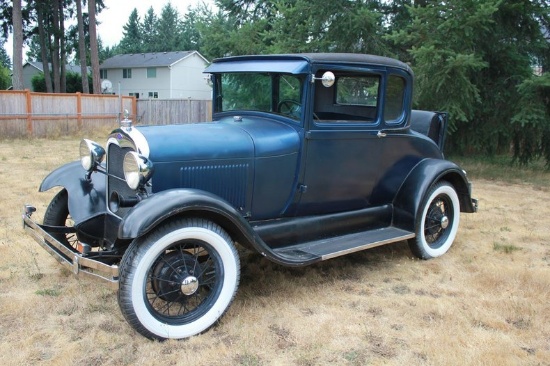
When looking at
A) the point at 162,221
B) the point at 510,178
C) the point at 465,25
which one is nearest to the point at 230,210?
the point at 162,221

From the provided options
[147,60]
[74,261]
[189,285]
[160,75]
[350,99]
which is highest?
[147,60]

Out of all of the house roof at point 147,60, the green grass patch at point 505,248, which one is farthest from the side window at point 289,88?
the house roof at point 147,60

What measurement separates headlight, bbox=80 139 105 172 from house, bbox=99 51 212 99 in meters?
39.6

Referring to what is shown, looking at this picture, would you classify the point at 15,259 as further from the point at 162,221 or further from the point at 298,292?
the point at 298,292

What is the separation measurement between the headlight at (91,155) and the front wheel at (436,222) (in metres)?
2.75

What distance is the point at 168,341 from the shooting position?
9.77ft

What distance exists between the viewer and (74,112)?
1664cm

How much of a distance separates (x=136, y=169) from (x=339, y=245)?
5.68 feet

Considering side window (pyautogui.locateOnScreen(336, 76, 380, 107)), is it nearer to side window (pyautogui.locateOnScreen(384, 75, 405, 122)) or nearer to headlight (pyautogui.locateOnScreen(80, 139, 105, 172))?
side window (pyautogui.locateOnScreen(384, 75, 405, 122))

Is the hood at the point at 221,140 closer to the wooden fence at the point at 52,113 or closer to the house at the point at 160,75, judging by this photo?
the wooden fence at the point at 52,113

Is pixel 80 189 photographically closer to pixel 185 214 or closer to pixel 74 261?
pixel 74 261

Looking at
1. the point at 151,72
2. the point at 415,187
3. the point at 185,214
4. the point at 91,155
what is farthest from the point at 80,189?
the point at 151,72

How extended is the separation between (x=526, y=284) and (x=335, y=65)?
92.2 inches

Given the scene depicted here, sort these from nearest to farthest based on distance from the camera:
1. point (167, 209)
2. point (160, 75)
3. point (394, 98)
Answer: point (167, 209) < point (394, 98) < point (160, 75)
